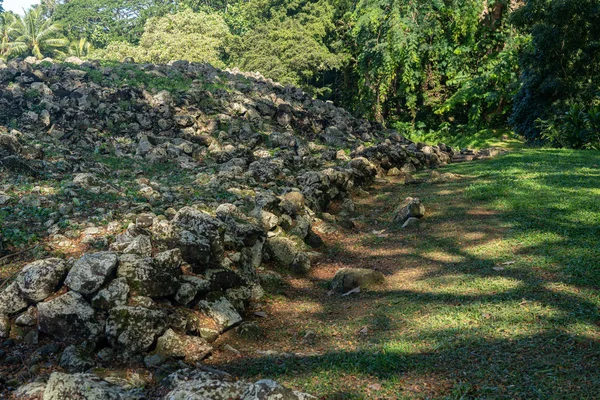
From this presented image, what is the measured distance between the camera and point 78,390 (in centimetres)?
339

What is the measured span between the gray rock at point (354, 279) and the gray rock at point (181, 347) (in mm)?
2189

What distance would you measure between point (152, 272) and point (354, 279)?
2.49 metres

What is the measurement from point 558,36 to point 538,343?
1463cm

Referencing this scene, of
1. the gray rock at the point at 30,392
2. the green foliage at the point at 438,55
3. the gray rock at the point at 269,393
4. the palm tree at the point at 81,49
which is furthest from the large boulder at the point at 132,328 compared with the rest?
the palm tree at the point at 81,49

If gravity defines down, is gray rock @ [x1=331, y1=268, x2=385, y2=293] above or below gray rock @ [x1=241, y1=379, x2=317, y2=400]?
below

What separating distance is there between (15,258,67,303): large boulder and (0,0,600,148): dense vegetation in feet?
49.9

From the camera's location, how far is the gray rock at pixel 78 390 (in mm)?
3363

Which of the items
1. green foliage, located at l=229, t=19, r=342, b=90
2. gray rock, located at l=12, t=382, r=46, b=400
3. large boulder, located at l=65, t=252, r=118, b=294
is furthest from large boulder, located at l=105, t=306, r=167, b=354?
green foliage, located at l=229, t=19, r=342, b=90

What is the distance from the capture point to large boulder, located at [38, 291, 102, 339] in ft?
14.4

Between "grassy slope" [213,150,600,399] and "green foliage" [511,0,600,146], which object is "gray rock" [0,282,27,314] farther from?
"green foliage" [511,0,600,146]

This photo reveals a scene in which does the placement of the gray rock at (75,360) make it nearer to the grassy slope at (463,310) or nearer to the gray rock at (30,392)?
the gray rock at (30,392)

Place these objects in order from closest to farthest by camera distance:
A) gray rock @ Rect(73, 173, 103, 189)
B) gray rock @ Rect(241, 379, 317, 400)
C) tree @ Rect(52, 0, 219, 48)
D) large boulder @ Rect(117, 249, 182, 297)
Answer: gray rock @ Rect(241, 379, 317, 400) → large boulder @ Rect(117, 249, 182, 297) → gray rock @ Rect(73, 173, 103, 189) → tree @ Rect(52, 0, 219, 48)

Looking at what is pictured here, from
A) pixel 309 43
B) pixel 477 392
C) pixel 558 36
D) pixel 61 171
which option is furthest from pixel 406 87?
pixel 477 392

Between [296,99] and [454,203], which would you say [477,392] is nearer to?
[454,203]
